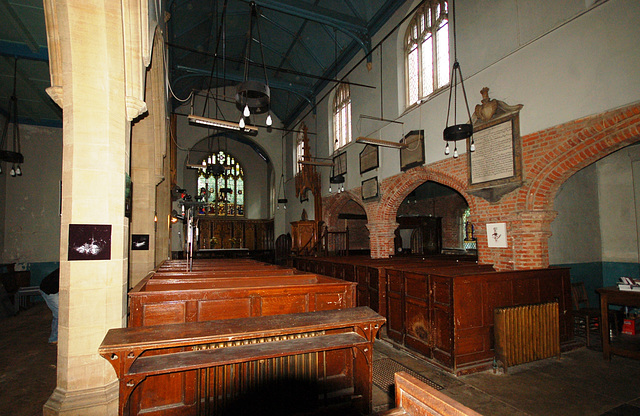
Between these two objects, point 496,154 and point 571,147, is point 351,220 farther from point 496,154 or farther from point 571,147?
point 571,147

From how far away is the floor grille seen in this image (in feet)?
12.4

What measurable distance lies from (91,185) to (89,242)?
492mm

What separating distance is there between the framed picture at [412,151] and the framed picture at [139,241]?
18.6ft

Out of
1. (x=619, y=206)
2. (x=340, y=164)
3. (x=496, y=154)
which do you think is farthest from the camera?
(x=340, y=164)

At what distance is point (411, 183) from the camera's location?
771cm

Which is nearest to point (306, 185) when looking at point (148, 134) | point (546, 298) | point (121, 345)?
point (148, 134)

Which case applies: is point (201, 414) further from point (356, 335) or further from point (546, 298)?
point (546, 298)

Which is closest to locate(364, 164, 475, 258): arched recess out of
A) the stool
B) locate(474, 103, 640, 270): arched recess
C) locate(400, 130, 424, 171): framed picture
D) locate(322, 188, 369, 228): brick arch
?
locate(400, 130, 424, 171): framed picture

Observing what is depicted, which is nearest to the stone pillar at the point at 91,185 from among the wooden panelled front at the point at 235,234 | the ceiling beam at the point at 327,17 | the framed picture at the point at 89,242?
the framed picture at the point at 89,242

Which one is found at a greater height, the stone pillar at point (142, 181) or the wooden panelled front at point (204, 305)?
the stone pillar at point (142, 181)

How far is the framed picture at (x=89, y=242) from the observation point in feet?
8.87

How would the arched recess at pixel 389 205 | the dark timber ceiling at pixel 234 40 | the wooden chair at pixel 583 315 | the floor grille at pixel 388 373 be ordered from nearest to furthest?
the floor grille at pixel 388 373 < the wooden chair at pixel 583 315 < the dark timber ceiling at pixel 234 40 < the arched recess at pixel 389 205

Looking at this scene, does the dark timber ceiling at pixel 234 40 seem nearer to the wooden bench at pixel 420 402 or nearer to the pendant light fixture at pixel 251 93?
the pendant light fixture at pixel 251 93

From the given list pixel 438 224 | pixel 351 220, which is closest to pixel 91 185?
pixel 351 220
